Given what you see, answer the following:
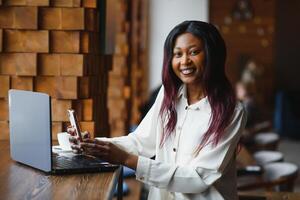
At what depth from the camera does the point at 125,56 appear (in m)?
4.85

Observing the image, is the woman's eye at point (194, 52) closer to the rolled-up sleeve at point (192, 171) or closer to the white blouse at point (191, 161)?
the white blouse at point (191, 161)

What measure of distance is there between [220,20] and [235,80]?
1110mm

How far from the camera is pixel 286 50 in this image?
10805mm

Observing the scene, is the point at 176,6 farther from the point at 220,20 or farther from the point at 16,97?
the point at 16,97

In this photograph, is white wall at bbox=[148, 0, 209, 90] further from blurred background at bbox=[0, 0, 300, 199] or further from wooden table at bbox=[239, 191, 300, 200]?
wooden table at bbox=[239, 191, 300, 200]

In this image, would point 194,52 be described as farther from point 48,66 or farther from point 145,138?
point 48,66

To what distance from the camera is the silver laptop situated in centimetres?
189

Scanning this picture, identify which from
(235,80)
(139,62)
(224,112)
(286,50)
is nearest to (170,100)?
(224,112)

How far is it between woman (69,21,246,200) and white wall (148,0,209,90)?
4.37m

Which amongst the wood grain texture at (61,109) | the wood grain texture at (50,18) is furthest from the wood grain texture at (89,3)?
the wood grain texture at (61,109)

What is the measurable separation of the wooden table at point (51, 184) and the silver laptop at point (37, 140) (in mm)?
33

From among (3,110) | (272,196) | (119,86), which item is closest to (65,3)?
(3,110)

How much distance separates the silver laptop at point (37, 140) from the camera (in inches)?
74.5

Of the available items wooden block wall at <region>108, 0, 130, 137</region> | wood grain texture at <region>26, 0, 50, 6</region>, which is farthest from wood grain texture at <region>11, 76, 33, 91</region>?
wooden block wall at <region>108, 0, 130, 137</region>
